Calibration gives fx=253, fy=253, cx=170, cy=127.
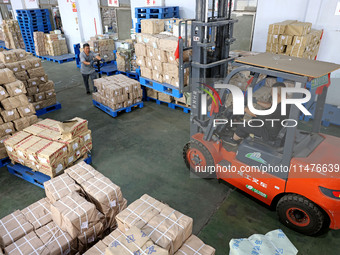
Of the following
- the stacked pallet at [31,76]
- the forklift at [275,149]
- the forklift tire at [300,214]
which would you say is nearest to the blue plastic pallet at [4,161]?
the stacked pallet at [31,76]

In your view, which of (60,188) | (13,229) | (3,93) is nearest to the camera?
(13,229)

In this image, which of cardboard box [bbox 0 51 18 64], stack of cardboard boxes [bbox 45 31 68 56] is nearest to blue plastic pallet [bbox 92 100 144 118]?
Result: cardboard box [bbox 0 51 18 64]

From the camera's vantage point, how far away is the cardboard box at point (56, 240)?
9.09 ft

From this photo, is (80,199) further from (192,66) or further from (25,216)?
(192,66)

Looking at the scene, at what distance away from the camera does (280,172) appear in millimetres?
3576

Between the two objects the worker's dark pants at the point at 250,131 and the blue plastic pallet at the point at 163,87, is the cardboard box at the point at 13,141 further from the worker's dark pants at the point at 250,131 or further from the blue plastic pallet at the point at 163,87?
the worker's dark pants at the point at 250,131

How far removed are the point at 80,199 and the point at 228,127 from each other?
2.68 meters

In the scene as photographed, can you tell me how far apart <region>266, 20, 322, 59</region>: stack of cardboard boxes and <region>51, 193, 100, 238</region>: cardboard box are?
5.75 m

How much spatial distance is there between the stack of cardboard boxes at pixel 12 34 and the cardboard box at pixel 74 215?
654 inches

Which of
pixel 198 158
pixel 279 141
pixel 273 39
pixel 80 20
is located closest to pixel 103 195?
pixel 198 158

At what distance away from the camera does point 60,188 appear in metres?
3.32

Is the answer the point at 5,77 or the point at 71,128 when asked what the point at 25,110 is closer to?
the point at 5,77

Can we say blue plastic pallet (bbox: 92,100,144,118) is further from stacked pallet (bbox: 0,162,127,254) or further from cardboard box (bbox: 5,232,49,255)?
cardboard box (bbox: 5,232,49,255)

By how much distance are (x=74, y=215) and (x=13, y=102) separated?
3697 mm
